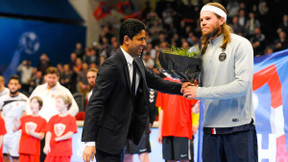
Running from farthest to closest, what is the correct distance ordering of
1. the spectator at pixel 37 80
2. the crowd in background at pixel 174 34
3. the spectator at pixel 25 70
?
1. the spectator at pixel 25 70
2. the spectator at pixel 37 80
3. the crowd in background at pixel 174 34

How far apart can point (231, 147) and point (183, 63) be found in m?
0.91

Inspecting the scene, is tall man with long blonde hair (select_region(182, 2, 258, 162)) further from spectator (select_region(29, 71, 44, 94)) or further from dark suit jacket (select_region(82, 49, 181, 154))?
spectator (select_region(29, 71, 44, 94))

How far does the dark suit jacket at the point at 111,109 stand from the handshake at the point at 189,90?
0.52 m

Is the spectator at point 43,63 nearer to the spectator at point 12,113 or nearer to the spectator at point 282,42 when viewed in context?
the spectator at point 12,113

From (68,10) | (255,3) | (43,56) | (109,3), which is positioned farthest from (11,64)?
(255,3)

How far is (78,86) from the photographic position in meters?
15.2

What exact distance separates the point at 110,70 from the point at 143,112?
549 mm

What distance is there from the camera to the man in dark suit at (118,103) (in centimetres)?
372

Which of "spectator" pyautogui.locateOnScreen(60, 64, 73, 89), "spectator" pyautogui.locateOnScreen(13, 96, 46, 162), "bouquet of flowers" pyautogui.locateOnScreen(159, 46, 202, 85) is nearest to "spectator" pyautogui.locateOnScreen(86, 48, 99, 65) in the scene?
"spectator" pyautogui.locateOnScreen(60, 64, 73, 89)

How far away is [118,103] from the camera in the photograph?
3.82 meters

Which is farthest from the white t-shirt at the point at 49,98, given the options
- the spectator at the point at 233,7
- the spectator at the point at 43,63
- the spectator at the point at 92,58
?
the spectator at the point at 43,63

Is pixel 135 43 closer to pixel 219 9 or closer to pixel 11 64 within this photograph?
pixel 219 9

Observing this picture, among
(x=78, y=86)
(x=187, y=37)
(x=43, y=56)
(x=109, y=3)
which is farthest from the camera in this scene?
(x=109, y=3)

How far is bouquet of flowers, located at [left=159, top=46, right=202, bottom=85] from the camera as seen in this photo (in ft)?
13.3
